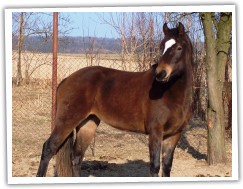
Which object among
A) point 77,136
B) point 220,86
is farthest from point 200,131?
point 77,136

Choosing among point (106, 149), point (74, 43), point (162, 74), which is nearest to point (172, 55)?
point (162, 74)

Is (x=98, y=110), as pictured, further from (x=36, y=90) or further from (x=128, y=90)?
(x=36, y=90)

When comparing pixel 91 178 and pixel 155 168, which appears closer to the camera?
pixel 155 168

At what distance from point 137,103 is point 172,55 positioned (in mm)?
855

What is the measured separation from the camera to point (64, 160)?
5.82 m

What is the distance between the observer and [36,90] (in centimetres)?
1078

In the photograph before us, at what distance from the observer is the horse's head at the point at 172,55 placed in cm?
480

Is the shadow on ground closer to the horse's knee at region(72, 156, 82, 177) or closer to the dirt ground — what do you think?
the dirt ground

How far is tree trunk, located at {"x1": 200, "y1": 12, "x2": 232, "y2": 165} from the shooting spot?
6.73 meters

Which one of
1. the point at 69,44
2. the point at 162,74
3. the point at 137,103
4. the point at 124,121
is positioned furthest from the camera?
the point at 69,44

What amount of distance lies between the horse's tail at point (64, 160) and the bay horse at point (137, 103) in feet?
0.28

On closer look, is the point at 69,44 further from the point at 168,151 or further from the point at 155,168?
the point at 155,168

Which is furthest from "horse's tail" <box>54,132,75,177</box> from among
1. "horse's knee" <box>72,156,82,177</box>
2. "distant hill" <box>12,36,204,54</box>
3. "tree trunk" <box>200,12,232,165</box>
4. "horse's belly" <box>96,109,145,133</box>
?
"distant hill" <box>12,36,204,54</box>

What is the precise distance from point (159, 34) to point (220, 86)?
2.80m
